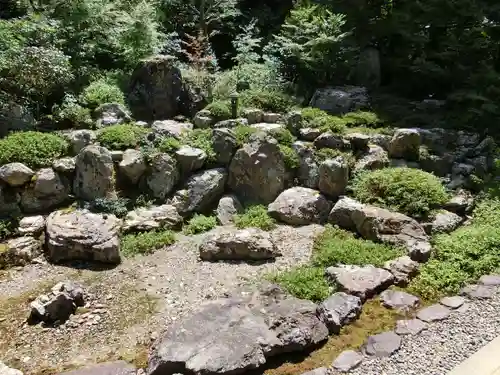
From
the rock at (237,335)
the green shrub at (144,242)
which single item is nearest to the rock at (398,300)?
the rock at (237,335)

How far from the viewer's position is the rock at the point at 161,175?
890 cm

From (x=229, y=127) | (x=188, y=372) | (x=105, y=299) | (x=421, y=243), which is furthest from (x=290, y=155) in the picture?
(x=188, y=372)

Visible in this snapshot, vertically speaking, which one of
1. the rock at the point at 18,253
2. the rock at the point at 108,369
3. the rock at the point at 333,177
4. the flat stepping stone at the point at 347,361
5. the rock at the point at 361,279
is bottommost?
the rock at the point at 18,253

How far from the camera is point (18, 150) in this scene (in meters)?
8.50

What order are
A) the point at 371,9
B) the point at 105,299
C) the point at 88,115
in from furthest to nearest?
the point at 371,9 < the point at 88,115 < the point at 105,299

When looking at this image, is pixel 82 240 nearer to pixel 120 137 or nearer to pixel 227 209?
pixel 120 137

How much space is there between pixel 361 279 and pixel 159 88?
6.63 meters

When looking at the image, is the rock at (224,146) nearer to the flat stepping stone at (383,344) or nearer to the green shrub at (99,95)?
the green shrub at (99,95)

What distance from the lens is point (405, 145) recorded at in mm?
9633

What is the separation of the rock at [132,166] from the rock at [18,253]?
81.9 inches

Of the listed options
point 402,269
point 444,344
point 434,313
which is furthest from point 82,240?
point 444,344

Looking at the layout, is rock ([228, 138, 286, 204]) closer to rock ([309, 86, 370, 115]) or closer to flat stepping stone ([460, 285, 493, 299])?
rock ([309, 86, 370, 115])

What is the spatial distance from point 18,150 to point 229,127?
405 cm

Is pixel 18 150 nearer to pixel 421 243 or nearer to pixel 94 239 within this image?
pixel 94 239
